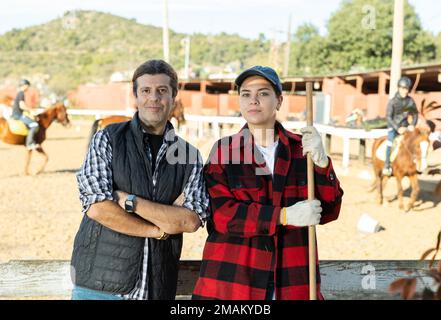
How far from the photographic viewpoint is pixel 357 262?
9.50 feet

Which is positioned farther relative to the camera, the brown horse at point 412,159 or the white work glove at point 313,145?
the brown horse at point 412,159

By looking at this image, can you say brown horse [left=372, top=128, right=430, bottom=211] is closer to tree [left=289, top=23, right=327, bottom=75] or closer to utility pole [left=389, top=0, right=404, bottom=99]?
utility pole [left=389, top=0, right=404, bottom=99]

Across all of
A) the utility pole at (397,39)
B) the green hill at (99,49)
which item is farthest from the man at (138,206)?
the green hill at (99,49)

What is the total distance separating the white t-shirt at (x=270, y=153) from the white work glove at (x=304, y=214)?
0.64 feet

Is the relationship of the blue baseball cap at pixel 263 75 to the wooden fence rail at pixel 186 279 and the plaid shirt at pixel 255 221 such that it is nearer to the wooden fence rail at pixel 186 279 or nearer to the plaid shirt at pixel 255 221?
the plaid shirt at pixel 255 221

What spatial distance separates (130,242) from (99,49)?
355 ft

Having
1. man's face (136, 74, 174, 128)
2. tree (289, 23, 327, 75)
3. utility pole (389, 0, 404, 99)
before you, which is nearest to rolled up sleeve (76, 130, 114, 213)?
man's face (136, 74, 174, 128)

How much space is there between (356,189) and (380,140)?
1275 mm

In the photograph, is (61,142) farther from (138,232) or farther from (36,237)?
(138,232)

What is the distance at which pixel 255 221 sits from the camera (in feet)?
7.38

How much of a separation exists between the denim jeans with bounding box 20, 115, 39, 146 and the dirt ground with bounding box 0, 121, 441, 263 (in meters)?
0.79

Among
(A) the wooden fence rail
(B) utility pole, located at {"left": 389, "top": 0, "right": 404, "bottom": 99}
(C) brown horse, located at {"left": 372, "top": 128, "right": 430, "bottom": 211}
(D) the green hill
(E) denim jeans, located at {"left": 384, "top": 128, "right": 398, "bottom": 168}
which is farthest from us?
(D) the green hill

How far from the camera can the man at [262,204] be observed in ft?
7.41

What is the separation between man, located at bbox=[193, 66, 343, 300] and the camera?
2260 millimetres
